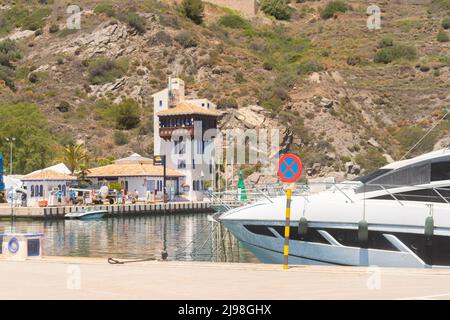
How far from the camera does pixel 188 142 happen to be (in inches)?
3829

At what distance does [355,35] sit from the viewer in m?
162

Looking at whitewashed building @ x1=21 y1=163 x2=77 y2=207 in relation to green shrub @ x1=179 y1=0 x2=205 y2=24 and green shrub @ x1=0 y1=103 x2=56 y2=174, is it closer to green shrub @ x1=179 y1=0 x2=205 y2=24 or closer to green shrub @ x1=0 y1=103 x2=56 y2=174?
green shrub @ x1=0 y1=103 x2=56 y2=174

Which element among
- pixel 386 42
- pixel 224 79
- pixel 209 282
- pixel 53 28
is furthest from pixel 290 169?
pixel 386 42

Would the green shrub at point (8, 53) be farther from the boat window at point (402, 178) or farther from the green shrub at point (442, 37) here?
the boat window at point (402, 178)

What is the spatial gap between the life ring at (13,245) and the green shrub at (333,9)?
157 m

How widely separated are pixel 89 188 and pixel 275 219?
64331mm

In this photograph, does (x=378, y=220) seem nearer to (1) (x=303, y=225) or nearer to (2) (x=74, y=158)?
(1) (x=303, y=225)

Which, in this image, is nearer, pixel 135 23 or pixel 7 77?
pixel 7 77

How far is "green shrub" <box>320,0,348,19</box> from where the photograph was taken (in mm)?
173625

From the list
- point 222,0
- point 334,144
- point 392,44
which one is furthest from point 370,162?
point 222,0

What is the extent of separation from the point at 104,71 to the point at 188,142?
34.9 metres

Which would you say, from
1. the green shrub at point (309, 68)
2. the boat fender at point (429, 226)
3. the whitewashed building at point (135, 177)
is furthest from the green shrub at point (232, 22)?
the boat fender at point (429, 226)

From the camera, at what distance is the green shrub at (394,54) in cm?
14825

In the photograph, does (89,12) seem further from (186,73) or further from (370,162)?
(370,162)
